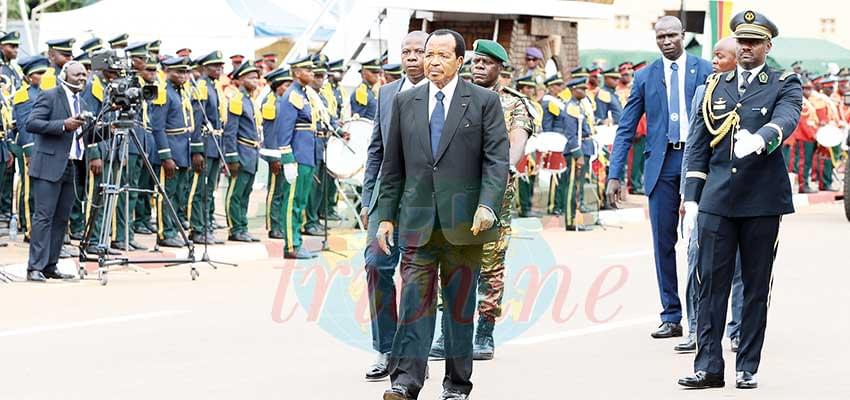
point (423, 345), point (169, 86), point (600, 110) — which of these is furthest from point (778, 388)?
point (600, 110)

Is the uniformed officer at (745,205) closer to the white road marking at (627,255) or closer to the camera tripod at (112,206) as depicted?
the camera tripod at (112,206)

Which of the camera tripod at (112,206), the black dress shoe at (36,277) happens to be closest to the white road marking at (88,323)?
the camera tripod at (112,206)

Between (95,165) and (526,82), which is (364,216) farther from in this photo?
(526,82)

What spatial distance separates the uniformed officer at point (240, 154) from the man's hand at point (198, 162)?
516 mm

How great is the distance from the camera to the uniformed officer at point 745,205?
9.38 m

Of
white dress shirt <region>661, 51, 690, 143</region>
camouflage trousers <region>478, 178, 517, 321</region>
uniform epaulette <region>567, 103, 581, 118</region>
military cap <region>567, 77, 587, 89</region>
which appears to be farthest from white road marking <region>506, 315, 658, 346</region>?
military cap <region>567, 77, 587, 89</region>

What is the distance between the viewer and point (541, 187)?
1006 inches

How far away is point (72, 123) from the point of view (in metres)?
14.4

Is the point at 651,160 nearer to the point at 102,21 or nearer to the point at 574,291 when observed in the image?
the point at 574,291

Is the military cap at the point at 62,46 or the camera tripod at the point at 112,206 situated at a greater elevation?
the military cap at the point at 62,46

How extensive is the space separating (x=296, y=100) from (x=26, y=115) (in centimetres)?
277

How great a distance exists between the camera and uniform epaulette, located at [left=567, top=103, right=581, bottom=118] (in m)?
22.3

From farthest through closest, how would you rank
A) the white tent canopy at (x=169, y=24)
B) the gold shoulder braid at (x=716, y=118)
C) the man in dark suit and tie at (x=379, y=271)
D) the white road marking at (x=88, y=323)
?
the white tent canopy at (x=169, y=24) → the white road marking at (x=88, y=323) → the man in dark suit and tie at (x=379, y=271) → the gold shoulder braid at (x=716, y=118)

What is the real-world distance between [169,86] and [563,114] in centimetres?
Result: 599
